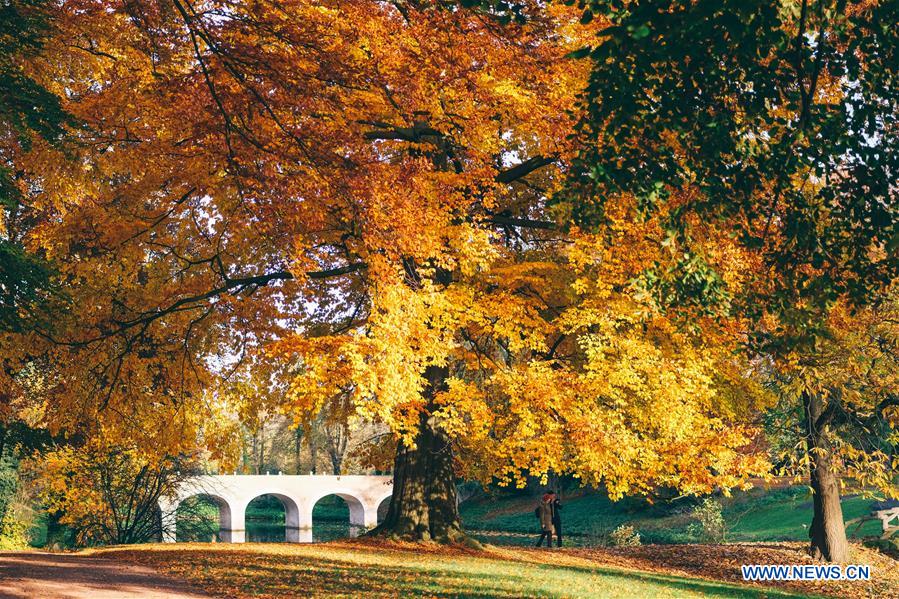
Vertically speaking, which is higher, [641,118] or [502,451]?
[641,118]

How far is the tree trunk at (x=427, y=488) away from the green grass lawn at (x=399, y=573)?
738mm

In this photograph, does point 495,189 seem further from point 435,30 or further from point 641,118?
point 641,118

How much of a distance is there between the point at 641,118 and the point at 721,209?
1196mm

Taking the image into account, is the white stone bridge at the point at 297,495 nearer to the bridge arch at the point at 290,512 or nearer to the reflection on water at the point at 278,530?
the bridge arch at the point at 290,512

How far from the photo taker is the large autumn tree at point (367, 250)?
34.5ft

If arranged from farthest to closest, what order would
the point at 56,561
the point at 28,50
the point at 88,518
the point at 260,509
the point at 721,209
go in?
1. the point at 260,509
2. the point at 88,518
3. the point at 56,561
4. the point at 28,50
5. the point at 721,209

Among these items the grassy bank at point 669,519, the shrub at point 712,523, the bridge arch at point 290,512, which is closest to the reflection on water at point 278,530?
the bridge arch at point 290,512

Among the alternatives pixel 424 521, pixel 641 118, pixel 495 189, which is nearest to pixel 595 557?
pixel 424 521

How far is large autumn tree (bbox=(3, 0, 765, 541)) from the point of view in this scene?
10516mm

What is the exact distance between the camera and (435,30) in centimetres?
1211

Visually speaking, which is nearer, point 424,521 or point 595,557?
point 424,521

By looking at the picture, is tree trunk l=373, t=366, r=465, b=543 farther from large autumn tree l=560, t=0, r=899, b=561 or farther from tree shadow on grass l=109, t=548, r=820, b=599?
large autumn tree l=560, t=0, r=899, b=561

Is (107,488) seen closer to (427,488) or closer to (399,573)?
(427,488)

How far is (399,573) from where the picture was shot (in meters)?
12.2
